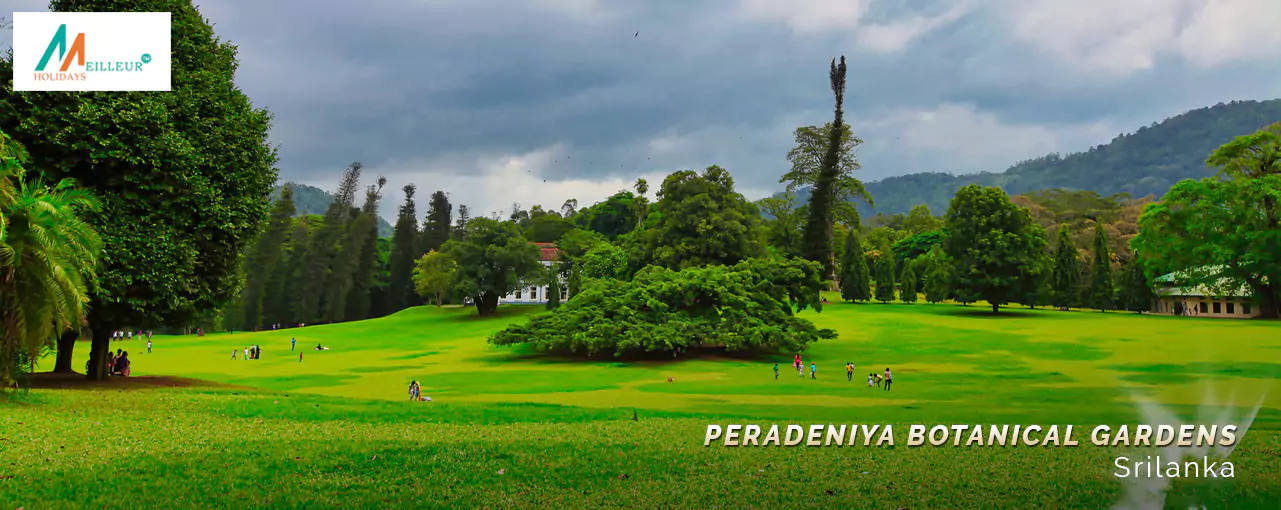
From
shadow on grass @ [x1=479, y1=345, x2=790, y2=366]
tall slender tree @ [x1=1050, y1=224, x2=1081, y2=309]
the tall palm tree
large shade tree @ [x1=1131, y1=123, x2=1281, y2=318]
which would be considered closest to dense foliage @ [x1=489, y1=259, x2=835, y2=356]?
shadow on grass @ [x1=479, y1=345, x2=790, y2=366]

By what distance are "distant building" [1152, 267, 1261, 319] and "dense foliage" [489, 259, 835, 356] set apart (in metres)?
37.0

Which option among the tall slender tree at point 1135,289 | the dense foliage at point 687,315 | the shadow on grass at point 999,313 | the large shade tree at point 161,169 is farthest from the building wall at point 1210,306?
the large shade tree at point 161,169

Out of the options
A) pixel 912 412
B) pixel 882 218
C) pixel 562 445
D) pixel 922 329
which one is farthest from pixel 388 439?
pixel 882 218

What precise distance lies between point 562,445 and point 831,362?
30.3 meters

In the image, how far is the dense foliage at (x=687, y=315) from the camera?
42031 millimetres

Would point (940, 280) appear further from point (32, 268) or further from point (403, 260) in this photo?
point (403, 260)

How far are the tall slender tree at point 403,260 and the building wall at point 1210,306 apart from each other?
89806 millimetres

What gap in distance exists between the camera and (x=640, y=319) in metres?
43.4

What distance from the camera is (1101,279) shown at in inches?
3009

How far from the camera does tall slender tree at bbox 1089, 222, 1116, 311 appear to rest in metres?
75.7

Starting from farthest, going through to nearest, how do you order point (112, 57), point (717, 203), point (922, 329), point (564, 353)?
point (922, 329)
point (717, 203)
point (564, 353)
point (112, 57)

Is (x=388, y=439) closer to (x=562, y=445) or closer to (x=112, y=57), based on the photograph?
(x=562, y=445)

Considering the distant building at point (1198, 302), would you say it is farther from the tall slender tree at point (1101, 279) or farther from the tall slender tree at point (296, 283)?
the tall slender tree at point (296, 283)

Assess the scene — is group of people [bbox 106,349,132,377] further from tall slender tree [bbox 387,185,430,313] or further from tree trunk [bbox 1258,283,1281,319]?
tall slender tree [bbox 387,185,430,313]
